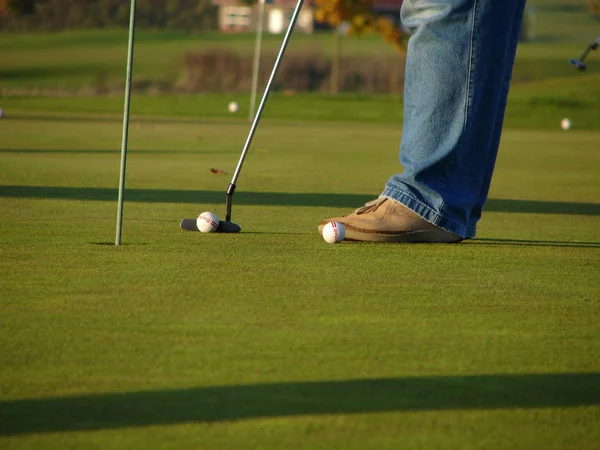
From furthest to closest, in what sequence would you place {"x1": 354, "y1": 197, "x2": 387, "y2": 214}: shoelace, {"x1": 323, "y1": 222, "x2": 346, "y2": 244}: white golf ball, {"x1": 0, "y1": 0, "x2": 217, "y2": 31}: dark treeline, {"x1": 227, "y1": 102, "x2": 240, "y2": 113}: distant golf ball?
{"x1": 0, "y1": 0, "x2": 217, "y2": 31}: dark treeline < {"x1": 227, "y1": 102, "x2": 240, "y2": 113}: distant golf ball < {"x1": 354, "y1": 197, "x2": 387, "y2": 214}: shoelace < {"x1": 323, "y1": 222, "x2": 346, "y2": 244}: white golf ball

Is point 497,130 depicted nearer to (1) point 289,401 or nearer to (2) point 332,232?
(2) point 332,232

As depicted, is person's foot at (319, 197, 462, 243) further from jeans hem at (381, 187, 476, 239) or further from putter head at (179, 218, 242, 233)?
putter head at (179, 218, 242, 233)

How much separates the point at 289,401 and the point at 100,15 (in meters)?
60.6

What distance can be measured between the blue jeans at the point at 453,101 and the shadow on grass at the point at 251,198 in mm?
1238

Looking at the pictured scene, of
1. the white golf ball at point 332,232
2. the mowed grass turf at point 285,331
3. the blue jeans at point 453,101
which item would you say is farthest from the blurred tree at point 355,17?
the white golf ball at point 332,232

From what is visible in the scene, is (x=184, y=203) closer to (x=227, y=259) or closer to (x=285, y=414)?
(x=227, y=259)

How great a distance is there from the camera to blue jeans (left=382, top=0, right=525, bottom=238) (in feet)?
14.5

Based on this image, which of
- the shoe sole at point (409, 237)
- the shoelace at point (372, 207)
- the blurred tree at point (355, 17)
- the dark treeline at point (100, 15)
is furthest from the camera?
the dark treeline at point (100, 15)

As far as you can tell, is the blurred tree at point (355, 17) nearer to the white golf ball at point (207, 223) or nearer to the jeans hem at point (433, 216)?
the jeans hem at point (433, 216)

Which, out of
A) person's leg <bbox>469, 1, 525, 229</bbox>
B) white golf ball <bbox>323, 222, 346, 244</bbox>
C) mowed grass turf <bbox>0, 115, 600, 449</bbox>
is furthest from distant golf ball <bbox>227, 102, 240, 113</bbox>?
white golf ball <bbox>323, 222, 346, 244</bbox>

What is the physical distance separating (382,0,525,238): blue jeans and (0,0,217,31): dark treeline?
5252 cm

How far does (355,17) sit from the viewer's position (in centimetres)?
2945

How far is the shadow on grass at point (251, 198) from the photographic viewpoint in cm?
569

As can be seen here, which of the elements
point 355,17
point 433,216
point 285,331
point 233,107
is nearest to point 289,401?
point 285,331
